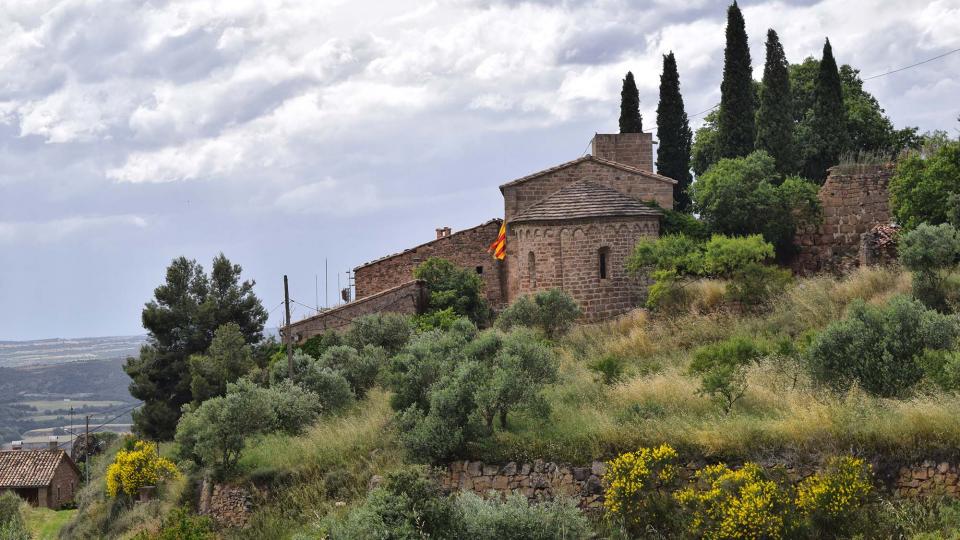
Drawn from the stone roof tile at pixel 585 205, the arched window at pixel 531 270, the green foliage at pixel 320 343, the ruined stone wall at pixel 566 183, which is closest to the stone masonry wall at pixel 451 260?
the ruined stone wall at pixel 566 183

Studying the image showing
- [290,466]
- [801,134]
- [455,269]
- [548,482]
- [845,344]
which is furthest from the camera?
[801,134]

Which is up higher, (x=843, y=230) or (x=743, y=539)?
(x=843, y=230)

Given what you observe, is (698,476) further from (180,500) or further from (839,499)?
(180,500)

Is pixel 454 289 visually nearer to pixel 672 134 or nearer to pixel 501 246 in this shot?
pixel 501 246

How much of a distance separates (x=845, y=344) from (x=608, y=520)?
5181 mm

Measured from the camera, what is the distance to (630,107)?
122ft

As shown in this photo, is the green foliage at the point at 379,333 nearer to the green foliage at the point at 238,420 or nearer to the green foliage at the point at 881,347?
the green foliage at the point at 238,420

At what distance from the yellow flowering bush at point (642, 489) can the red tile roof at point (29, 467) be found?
43.0 meters

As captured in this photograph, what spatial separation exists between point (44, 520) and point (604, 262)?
1104 inches

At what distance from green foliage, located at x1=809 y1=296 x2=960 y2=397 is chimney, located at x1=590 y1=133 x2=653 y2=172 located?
58.3ft

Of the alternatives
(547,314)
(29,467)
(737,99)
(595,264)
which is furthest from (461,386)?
(29,467)

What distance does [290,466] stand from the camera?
53.7 feet

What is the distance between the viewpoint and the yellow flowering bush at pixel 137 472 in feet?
71.7

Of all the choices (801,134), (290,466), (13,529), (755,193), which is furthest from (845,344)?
(801,134)
